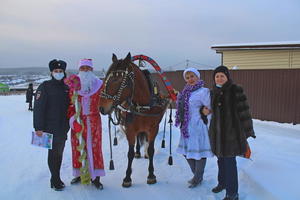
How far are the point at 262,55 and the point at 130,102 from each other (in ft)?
33.2

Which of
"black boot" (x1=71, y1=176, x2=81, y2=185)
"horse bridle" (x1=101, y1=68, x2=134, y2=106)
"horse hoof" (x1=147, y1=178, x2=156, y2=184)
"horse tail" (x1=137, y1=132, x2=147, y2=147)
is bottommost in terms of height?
"horse hoof" (x1=147, y1=178, x2=156, y2=184)

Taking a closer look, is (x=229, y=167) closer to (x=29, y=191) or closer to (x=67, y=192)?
(x=67, y=192)

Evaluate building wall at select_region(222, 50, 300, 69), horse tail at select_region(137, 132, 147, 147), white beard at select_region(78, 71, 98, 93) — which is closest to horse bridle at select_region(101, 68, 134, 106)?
white beard at select_region(78, 71, 98, 93)

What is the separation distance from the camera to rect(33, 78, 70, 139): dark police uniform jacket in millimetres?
3283

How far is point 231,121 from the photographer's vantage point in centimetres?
283

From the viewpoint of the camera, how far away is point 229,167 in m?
3.00

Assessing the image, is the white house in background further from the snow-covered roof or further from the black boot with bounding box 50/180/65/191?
the black boot with bounding box 50/180/65/191

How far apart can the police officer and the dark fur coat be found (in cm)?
211

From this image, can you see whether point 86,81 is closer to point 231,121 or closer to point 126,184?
point 126,184

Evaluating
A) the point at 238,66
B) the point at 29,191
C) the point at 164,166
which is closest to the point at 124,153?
the point at 164,166

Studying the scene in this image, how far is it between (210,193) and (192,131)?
89 cm

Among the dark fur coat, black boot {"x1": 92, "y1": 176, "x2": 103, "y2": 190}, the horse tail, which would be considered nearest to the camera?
the dark fur coat

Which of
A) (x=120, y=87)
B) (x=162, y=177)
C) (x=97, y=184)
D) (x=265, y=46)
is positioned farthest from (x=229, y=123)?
(x=265, y=46)

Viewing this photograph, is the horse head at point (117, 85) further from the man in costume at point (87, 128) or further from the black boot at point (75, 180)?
the black boot at point (75, 180)
